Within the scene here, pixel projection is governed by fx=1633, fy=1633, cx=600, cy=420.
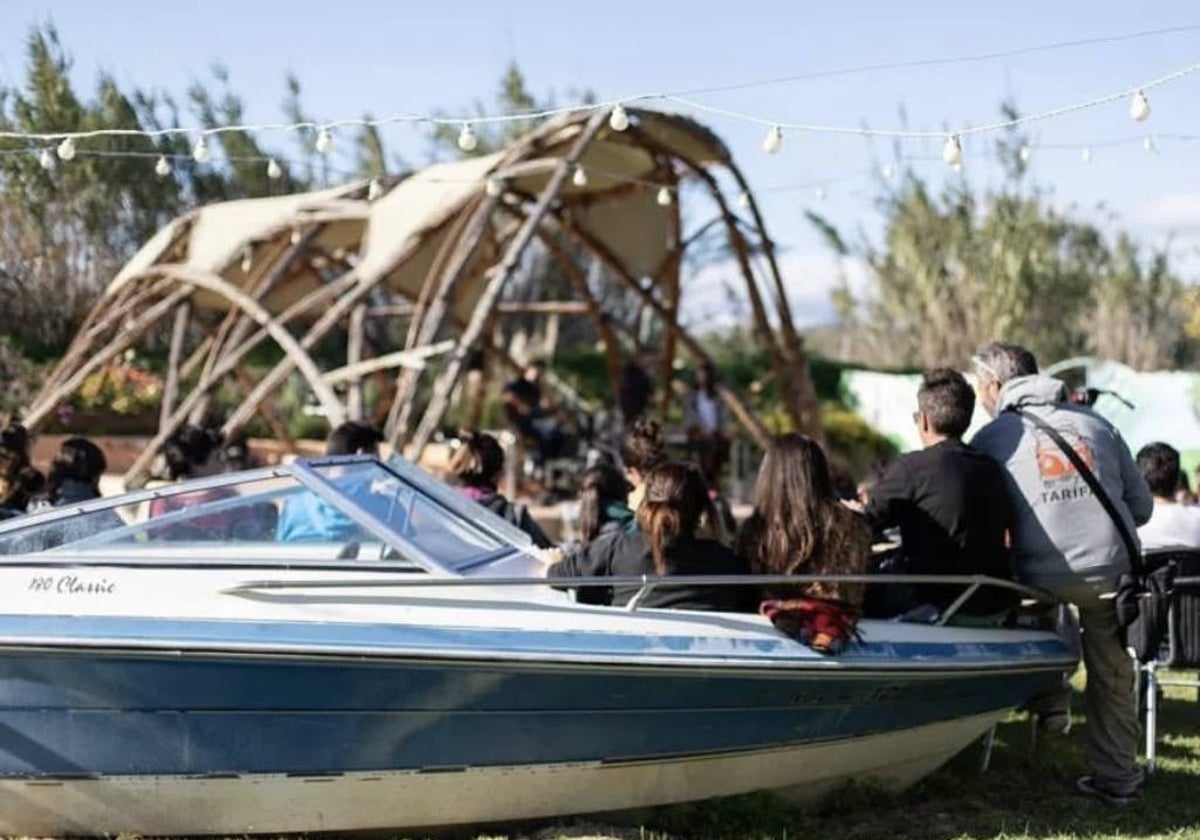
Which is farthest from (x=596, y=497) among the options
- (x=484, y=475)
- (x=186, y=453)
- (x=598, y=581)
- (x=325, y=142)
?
(x=325, y=142)

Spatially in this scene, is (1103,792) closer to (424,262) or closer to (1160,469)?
(1160,469)

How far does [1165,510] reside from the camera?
7973 mm

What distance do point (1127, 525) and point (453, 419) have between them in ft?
48.3

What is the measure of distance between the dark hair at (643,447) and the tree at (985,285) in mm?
21046

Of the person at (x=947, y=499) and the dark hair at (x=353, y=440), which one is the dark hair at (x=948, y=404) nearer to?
the person at (x=947, y=499)

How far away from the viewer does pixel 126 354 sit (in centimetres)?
1752

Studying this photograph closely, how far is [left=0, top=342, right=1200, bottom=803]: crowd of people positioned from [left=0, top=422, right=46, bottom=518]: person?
6.79 feet

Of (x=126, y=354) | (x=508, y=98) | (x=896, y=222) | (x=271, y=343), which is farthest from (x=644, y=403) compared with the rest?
(x=896, y=222)

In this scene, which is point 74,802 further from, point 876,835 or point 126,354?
point 126,354

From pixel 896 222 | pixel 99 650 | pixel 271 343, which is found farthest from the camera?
pixel 896 222

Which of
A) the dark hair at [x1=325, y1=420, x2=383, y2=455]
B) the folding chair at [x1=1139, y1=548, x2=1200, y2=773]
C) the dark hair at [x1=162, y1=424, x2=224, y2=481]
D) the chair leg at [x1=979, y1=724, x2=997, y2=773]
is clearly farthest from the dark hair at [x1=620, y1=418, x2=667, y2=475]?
the dark hair at [x1=162, y1=424, x2=224, y2=481]

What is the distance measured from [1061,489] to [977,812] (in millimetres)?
1316

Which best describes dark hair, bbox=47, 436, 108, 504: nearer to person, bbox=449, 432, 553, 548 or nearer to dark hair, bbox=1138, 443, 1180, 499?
person, bbox=449, 432, 553, 548

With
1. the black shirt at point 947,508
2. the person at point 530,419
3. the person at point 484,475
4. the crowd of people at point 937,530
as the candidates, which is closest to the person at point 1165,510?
the crowd of people at point 937,530
